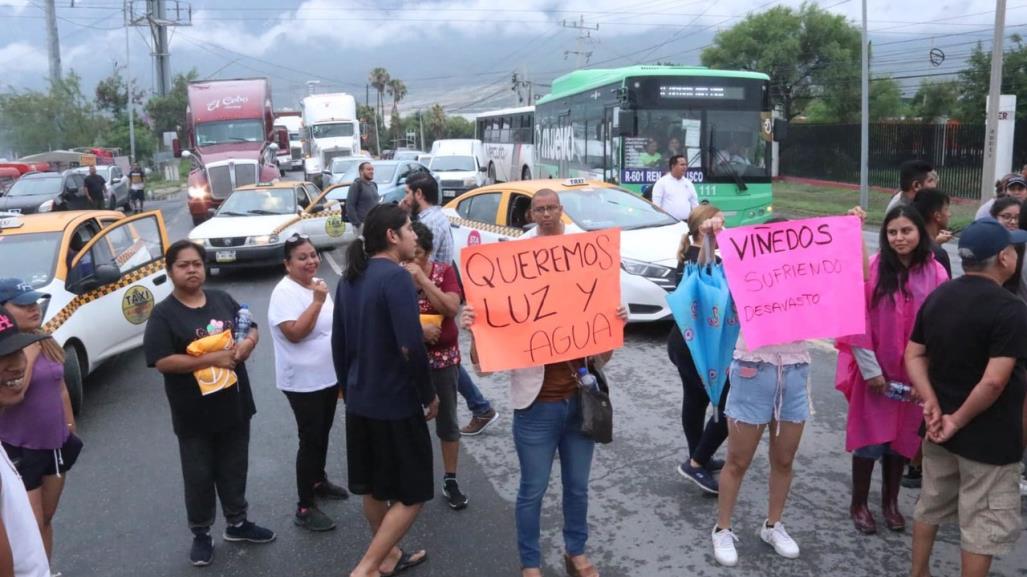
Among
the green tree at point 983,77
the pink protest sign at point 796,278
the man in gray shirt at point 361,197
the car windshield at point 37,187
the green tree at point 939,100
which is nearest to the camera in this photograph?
the pink protest sign at point 796,278

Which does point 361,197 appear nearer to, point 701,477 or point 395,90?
point 701,477

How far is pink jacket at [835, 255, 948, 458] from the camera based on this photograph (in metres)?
4.12

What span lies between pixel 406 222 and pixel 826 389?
434 cm

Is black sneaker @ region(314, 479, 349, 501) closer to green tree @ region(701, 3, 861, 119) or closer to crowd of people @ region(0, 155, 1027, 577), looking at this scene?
crowd of people @ region(0, 155, 1027, 577)

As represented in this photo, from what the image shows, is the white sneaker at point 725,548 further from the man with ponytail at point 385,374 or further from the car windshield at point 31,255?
the car windshield at point 31,255

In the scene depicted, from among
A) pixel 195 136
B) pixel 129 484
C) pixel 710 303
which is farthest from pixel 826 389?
pixel 195 136

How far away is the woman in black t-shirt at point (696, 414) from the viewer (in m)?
4.83

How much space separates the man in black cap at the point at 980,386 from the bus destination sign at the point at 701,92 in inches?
415

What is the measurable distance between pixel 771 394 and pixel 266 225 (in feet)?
36.9

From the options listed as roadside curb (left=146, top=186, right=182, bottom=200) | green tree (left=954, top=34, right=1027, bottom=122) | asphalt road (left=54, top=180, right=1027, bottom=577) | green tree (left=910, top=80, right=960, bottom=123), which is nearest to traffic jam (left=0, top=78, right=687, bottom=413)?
asphalt road (left=54, top=180, right=1027, bottom=577)

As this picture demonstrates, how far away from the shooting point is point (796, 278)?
4.09m

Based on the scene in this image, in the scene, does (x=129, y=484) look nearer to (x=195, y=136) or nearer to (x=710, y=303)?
(x=710, y=303)

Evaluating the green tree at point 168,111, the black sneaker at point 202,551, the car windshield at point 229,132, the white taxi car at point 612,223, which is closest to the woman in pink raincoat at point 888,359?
the black sneaker at point 202,551

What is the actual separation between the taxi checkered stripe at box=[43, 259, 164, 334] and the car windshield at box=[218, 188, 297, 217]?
6512 mm
